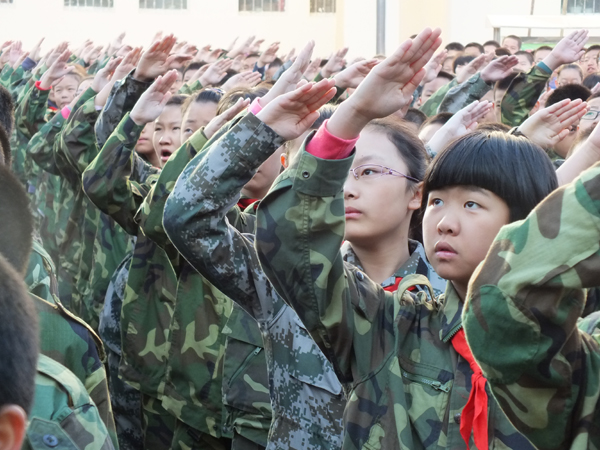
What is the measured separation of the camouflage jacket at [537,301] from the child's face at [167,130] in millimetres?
3468

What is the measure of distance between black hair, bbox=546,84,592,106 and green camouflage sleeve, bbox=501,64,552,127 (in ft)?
1.37

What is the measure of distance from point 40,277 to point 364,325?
77cm

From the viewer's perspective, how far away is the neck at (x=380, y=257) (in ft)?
7.67

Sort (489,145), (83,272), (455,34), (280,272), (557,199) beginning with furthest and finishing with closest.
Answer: (455,34)
(83,272)
(489,145)
(280,272)
(557,199)

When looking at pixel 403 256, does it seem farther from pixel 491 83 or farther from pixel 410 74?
pixel 491 83

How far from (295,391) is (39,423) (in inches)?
39.2

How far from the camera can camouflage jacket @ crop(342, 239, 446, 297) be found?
2271 millimetres

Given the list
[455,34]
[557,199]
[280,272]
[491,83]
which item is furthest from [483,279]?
[455,34]

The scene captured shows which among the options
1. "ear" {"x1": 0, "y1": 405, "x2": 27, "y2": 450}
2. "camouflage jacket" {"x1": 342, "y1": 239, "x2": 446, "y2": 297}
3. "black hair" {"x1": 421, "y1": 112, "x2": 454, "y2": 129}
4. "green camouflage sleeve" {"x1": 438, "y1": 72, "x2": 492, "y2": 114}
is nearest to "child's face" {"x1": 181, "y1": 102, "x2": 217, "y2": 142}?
"black hair" {"x1": 421, "y1": 112, "x2": 454, "y2": 129}

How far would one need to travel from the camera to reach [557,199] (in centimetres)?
119

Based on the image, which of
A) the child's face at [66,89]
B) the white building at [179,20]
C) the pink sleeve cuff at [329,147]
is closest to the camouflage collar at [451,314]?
the pink sleeve cuff at [329,147]

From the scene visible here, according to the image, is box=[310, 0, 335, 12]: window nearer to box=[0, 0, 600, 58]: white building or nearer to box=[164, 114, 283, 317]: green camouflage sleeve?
box=[0, 0, 600, 58]: white building

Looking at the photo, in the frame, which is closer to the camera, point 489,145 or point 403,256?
point 489,145

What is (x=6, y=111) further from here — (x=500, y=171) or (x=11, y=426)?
(x=11, y=426)
